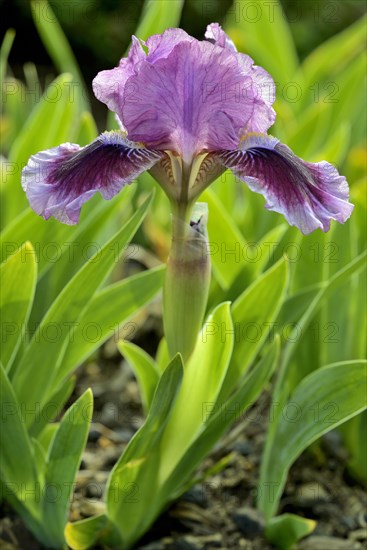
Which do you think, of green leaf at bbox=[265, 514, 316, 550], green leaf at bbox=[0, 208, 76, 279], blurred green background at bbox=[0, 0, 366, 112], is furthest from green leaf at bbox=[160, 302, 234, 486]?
blurred green background at bbox=[0, 0, 366, 112]

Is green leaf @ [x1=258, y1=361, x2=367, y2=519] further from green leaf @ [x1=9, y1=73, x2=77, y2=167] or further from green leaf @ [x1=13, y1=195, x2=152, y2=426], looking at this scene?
green leaf @ [x1=9, y1=73, x2=77, y2=167]

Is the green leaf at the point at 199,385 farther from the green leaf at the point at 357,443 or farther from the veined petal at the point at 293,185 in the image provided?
the green leaf at the point at 357,443

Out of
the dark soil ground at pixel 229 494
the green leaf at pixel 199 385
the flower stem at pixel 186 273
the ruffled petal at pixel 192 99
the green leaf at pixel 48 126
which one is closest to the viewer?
the ruffled petal at pixel 192 99

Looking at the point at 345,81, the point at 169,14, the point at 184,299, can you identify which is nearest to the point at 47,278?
the point at 184,299

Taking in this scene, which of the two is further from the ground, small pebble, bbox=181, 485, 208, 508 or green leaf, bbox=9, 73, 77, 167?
green leaf, bbox=9, 73, 77, 167

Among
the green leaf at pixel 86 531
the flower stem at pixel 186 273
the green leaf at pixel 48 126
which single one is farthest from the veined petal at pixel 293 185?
the green leaf at pixel 48 126

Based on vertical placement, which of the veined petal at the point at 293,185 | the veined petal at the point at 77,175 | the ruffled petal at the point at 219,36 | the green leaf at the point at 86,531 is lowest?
the green leaf at the point at 86,531
